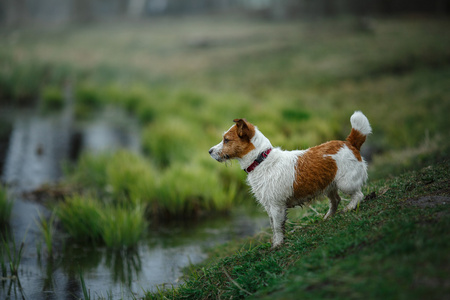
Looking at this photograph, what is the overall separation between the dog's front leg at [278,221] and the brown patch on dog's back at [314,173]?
199mm

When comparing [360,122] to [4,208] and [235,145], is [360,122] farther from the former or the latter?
[4,208]

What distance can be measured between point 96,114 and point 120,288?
41.4ft

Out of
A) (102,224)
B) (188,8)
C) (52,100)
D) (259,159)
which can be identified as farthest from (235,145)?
(188,8)

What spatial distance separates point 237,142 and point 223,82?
1695 cm

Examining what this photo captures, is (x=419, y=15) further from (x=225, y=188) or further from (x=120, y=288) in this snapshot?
(x=120, y=288)

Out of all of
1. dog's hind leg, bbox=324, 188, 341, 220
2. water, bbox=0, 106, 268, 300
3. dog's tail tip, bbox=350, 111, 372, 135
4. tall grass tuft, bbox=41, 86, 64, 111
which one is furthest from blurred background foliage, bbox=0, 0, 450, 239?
dog's tail tip, bbox=350, 111, 372, 135

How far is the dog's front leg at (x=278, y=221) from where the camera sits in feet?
13.8

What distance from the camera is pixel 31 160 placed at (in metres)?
11.2

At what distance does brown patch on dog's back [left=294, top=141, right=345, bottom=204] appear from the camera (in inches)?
163

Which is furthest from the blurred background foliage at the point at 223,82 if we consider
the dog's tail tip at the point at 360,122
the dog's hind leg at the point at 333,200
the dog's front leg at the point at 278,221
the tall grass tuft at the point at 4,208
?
the dog's front leg at the point at 278,221

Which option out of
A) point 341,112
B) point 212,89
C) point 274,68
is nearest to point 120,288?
point 341,112

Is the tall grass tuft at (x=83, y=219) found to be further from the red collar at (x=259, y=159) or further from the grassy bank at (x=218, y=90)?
the red collar at (x=259, y=159)

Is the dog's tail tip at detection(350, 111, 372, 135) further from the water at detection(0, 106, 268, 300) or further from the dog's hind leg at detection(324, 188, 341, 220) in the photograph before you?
the water at detection(0, 106, 268, 300)

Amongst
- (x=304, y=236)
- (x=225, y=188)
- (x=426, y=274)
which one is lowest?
(x=225, y=188)
